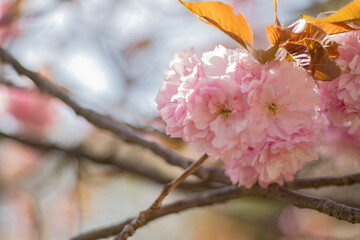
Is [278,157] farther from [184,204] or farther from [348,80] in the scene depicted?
[184,204]

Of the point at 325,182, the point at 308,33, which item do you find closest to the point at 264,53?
the point at 308,33

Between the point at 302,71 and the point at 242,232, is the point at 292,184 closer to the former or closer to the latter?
the point at 302,71

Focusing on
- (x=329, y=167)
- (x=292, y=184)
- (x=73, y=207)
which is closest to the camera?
(x=292, y=184)

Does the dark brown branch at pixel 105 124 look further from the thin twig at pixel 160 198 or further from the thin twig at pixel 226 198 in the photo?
the thin twig at pixel 160 198

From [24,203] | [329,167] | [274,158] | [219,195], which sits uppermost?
[274,158]

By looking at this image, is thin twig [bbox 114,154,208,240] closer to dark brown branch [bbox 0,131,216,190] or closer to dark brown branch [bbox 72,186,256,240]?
dark brown branch [bbox 72,186,256,240]

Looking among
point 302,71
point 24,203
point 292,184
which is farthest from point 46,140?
point 24,203

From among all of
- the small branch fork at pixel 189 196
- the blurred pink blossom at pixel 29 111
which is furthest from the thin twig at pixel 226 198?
the blurred pink blossom at pixel 29 111
